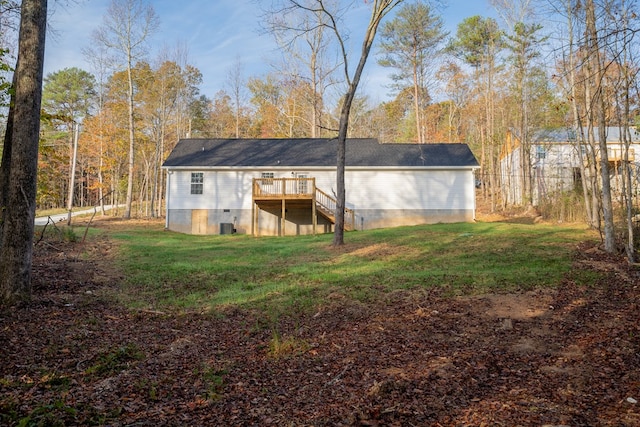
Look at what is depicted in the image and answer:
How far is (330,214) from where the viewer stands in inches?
789

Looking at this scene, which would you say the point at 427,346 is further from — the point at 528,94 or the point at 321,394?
the point at 528,94

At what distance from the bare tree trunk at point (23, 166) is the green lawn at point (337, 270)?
1.61 m

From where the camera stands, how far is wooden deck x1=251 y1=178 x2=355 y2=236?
19.4 metres

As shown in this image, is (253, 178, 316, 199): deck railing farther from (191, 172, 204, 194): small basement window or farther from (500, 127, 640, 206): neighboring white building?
(500, 127, 640, 206): neighboring white building

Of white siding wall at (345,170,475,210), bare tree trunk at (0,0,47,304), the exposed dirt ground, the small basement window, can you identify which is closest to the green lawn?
the exposed dirt ground

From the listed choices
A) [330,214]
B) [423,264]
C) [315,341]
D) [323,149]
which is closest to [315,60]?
[323,149]

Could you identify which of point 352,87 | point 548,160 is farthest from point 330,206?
point 548,160

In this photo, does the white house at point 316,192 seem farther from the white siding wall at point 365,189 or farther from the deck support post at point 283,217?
the deck support post at point 283,217

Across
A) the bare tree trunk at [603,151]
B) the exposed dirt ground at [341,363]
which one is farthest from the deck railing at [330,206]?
the exposed dirt ground at [341,363]

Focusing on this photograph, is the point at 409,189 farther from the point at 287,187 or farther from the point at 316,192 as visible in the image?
the point at 287,187

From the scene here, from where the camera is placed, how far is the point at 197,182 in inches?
856

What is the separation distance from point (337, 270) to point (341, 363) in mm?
4808

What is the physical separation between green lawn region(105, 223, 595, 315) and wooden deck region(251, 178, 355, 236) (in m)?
6.24

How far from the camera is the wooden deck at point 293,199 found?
1942cm
